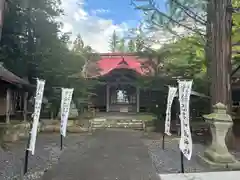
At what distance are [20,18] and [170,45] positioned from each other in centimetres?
853

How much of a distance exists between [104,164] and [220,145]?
3.09 m

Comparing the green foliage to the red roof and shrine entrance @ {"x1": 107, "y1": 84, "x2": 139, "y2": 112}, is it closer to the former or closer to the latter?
shrine entrance @ {"x1": 107, "y1": 84, "x2": 139, "y2": 112}

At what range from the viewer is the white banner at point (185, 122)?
600 cm

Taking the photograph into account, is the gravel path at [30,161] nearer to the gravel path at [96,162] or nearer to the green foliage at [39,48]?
the gravel path at [96,162]

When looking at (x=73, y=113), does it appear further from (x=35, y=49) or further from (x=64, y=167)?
(x=64, y=167)

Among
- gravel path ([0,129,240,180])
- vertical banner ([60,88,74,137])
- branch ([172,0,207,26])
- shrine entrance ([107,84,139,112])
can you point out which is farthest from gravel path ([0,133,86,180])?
shrine entrance ([107,84,139,112])

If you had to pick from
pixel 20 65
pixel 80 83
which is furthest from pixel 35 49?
pixel 80 83

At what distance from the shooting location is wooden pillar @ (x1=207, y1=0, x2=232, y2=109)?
869 cm

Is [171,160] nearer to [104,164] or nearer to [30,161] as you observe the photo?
[104,164]

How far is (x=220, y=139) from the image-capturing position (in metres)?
6.50

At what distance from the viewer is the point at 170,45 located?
1372cm

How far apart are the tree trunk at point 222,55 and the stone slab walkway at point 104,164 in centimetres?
327

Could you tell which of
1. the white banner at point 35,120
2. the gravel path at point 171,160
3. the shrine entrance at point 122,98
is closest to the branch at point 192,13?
the gravel path at point 171,160

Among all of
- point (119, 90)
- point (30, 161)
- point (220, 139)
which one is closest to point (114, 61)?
point (119, 90)
